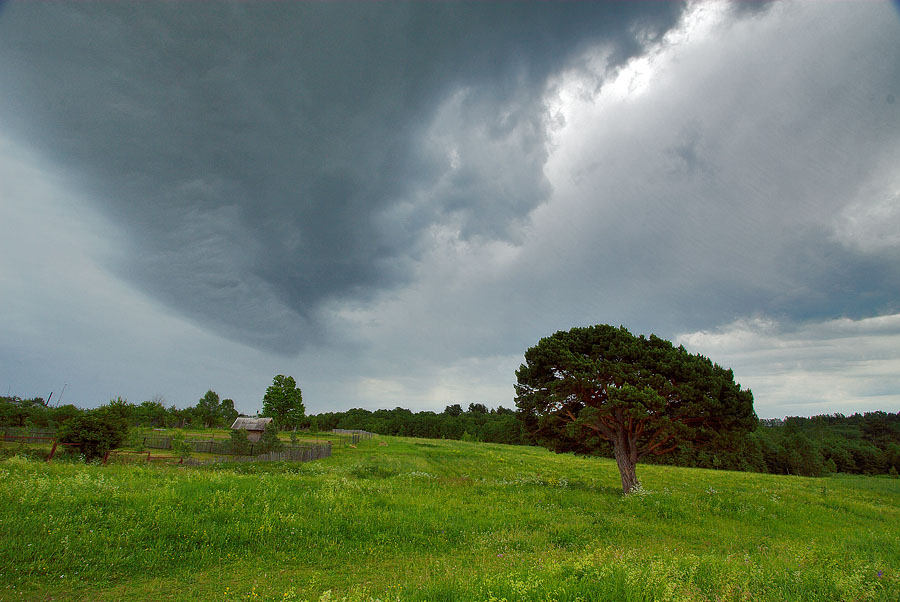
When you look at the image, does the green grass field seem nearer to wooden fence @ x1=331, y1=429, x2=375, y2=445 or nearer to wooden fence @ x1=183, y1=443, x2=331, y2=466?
wooden fence @ x1=183, y1=443, x2=331, y2=466

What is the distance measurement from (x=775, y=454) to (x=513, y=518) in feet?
383

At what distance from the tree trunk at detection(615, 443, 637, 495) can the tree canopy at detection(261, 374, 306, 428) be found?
59745 mm

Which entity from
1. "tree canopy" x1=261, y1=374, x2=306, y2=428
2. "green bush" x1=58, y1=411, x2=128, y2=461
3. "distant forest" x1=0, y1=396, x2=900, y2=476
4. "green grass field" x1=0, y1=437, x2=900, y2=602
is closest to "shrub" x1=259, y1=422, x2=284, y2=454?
"green bush" x1=58, y1=411, x2=128, y2=461

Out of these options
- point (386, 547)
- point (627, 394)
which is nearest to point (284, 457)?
point (386, 547)

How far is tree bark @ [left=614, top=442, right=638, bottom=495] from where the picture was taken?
80.0 ft

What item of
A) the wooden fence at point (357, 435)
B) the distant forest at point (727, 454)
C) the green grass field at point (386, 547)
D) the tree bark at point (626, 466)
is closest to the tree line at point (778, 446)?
the distant forest at point (727, 454)

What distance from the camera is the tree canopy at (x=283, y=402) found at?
68.8 meters

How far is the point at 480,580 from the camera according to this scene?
722 centimetres

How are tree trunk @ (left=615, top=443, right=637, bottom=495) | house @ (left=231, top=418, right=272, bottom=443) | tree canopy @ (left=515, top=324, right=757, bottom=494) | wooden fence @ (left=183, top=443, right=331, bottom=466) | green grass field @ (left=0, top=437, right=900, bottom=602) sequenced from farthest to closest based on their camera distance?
house @ (left=231, top=418, right=272, bottom=443) < wooden fence @ (left=183, top=443, right=331, bottom=466) < tree trunk @ (left=615, top=443, right=637, bottom=495) < tree canopy @ (left=515, top=324, right=757, bottom=494) < green grass field @ (left=0, top=437, right=900, bottom=602)

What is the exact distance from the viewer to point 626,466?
974 inches

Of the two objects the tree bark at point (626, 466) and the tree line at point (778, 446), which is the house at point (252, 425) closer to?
the tree line at point (778, 446)

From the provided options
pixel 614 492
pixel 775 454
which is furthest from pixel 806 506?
pixel 775 454

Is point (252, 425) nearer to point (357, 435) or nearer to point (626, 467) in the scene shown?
point (357, 435)

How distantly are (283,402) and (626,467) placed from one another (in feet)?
198
